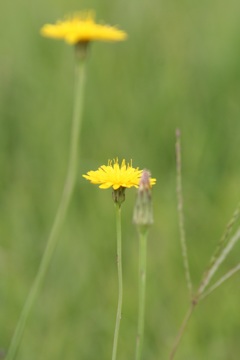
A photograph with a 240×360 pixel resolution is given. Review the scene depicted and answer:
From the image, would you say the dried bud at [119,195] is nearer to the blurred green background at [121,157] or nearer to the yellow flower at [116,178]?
the yellow flower at [116,178]

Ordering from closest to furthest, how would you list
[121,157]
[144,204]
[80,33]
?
[144,204] < [80,33] < [121,157]

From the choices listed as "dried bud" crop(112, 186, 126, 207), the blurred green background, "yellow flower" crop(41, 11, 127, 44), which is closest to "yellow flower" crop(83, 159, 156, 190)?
"dried bud" crop(112, 186, 126, 207)

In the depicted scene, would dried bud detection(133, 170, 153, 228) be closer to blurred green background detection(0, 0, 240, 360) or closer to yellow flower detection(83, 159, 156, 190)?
yellow flower detection(83, 159, 156, 190)

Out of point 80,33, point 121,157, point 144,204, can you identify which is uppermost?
point 121,157

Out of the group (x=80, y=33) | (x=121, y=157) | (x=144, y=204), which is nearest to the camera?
(x=144, y=204)

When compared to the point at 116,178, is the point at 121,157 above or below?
above

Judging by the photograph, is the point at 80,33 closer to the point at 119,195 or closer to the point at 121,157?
the point at 119,195

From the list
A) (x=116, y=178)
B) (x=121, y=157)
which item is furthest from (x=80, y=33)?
(x=121, y=157)
